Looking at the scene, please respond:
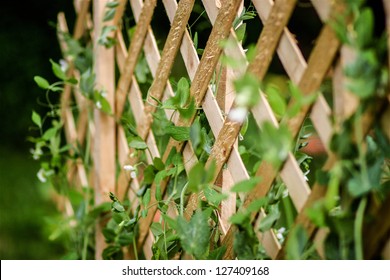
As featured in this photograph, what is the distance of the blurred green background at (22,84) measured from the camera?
10.1 ft

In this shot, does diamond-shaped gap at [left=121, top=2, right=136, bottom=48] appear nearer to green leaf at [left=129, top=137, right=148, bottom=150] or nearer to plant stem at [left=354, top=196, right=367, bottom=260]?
green leaf at [left=129, top=137, right=148, bottom=150]

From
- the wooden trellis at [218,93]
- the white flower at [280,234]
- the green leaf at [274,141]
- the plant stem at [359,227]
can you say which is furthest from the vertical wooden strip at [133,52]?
the plant stem at [359,227]

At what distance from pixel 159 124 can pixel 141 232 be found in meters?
0.30

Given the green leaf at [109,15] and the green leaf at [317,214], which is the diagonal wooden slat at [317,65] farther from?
the green leaf at [109,15]

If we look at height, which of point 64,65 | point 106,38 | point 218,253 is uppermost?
point 64,65

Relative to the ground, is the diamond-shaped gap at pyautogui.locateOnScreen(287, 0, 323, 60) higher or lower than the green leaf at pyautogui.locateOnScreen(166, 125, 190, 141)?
higher

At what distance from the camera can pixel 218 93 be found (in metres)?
1.37

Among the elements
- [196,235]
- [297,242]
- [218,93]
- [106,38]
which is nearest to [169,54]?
[218,93]

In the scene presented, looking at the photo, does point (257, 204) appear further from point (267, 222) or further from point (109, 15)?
point (109, 15)

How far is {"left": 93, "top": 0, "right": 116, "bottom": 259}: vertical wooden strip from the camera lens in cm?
183

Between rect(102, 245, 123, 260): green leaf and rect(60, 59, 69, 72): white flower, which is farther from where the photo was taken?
rect(60, 59, 69, 72): white flower

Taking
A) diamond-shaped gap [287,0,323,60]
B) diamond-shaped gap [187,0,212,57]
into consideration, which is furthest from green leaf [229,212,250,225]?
diamond-shaped gap [287,0,323,60]

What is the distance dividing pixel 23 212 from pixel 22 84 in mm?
1069
